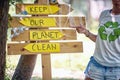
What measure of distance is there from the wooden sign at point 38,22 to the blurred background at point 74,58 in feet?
1.14

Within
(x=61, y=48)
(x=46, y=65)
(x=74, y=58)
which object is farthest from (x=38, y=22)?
(x=74, y=58)

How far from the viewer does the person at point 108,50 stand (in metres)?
5.05

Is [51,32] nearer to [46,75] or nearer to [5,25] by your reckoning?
[46,75]

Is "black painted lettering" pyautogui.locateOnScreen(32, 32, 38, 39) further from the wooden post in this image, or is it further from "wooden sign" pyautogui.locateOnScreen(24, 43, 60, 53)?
the wooden post

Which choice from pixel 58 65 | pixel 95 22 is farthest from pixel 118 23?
pixel 95 22

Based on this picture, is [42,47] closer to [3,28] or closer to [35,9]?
[35,9]

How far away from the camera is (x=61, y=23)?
704cm

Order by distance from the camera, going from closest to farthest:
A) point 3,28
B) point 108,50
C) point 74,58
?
point 108,50
point 3,28
point 74,58

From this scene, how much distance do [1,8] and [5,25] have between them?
0.23 meters

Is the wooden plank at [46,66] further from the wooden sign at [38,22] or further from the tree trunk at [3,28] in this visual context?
the tree trunk at [3,28]

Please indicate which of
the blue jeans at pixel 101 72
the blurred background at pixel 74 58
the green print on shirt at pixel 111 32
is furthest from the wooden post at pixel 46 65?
the green print on shirt at pixel 111 32

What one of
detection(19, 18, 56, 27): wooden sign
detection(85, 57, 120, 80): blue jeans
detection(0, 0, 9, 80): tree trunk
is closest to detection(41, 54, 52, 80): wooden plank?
detection(19, 18, 56, 27): wooden sign

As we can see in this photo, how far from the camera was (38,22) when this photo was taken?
22.7 feet

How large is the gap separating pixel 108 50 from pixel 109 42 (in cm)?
8
